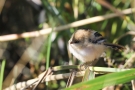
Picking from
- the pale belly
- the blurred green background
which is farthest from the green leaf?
the blurred green background

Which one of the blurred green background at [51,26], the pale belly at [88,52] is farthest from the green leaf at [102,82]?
the blurred green background at [51,26]

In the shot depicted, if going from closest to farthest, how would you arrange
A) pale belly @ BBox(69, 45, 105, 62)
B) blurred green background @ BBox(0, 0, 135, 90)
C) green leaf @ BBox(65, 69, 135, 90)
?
green leaf @ BBox(65, 69, 135, 90) < pale belly @ BBox(69, 45, 105, 62) < blurred green background @ BBox(0, 0, 135, 90)

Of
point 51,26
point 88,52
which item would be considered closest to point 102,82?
point 88,52

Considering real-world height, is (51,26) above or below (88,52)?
above

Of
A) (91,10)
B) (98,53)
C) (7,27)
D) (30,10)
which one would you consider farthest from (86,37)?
(7,27)

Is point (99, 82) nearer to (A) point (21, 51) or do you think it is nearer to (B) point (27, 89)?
(B) point (27, 89)

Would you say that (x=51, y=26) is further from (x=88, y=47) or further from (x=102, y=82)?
(x=102, y=82)

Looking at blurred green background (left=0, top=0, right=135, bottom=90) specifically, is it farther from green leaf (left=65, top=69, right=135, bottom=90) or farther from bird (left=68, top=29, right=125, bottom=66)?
green leaf (left=65, top=69, right=135, bottom=90)

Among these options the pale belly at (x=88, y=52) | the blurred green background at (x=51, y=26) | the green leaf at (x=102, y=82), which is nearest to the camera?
the green leaf at (x=102, y=82)

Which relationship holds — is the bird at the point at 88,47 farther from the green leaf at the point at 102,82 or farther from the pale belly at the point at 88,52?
the green leaf at the point at 102,82
